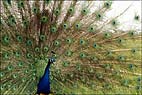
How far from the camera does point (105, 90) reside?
12.6 metres

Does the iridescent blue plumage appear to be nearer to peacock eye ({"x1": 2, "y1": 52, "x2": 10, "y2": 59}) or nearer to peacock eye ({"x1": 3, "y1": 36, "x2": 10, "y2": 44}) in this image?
peacock eye ({"x1": 2, "y1": 52, "x2": 10, "y2": 59})

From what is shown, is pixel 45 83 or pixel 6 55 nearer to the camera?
pixel 45 83

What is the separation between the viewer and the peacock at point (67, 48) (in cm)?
1205

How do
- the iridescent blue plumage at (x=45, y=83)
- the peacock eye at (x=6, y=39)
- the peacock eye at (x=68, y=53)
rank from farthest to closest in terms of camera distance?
the peacock eye at (x=68, y=53)
the peacock eye at (x=6, y=39)
the iridescent blue plumage at (x=45, y=83)

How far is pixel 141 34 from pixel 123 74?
2.25ft

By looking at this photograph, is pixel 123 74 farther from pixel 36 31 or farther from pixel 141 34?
pixel 36 31

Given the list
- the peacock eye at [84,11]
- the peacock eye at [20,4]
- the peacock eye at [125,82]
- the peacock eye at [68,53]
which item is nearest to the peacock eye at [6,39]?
the peacock eye at [20,4]

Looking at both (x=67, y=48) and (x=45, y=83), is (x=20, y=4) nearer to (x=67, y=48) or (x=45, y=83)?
(x=67, y=48)

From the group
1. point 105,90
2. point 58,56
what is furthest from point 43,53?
point 105,90

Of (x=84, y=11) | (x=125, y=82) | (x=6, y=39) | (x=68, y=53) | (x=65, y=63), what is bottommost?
(x=125, y=82)

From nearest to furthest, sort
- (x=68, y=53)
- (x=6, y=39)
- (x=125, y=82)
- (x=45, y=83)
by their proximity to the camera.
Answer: (x=45, y=83), (x=6, y=39), (x=68, y=53), (x=125, y=82)

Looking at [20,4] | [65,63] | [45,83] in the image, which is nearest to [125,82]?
[65,63]

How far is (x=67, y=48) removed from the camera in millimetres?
12188

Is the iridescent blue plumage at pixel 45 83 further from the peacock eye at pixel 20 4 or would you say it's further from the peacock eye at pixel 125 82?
the peacock eye at pixel 125 82
